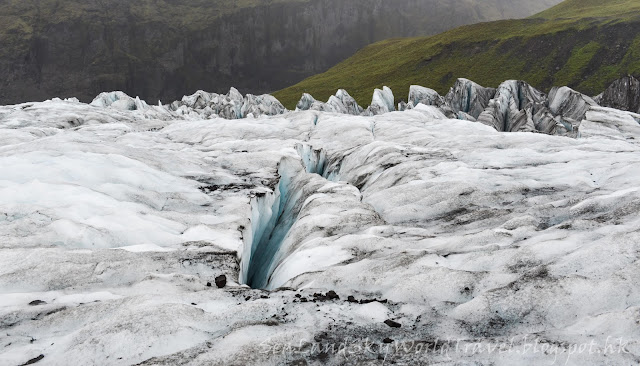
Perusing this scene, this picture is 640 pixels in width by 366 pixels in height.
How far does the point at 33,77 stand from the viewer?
18400cm

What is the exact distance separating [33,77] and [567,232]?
234m

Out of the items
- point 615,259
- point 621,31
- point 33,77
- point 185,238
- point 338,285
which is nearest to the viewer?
point 615,259

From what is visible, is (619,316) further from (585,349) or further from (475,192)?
(475,192)

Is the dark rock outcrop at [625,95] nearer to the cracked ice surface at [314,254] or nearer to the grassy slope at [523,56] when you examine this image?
the grassy slope at [523,56]

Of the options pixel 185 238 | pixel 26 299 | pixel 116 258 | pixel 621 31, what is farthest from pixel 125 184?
pixel 621 31

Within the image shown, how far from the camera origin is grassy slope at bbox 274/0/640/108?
81562mm

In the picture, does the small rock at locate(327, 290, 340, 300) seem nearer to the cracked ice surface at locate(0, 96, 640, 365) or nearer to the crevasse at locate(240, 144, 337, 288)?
the cracked ice surface at locate(0, 96, 640, 365)

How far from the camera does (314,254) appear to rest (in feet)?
36.6

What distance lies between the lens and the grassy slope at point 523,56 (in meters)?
81.6

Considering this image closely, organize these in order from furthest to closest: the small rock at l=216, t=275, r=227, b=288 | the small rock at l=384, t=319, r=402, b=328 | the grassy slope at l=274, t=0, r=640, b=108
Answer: the grassy slope at l=274, t=0, r=640, b=108 → the small rock at l=216, t=275, r=227, b=288 → the small rock at l=384, t=319, r=402, b=328

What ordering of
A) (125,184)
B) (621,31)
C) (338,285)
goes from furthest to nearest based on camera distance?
1. (621,31)
2. (125,184)
3. (338,285)

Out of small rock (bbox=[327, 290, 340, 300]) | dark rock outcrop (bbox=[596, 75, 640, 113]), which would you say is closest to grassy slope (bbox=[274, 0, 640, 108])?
dark rock outcrop (bbox=[596, 75, 640, 113])

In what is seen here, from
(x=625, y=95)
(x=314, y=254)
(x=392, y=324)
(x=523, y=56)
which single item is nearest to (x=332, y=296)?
(x=392, y=324)

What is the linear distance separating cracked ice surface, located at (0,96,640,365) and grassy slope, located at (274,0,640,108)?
78767mm
